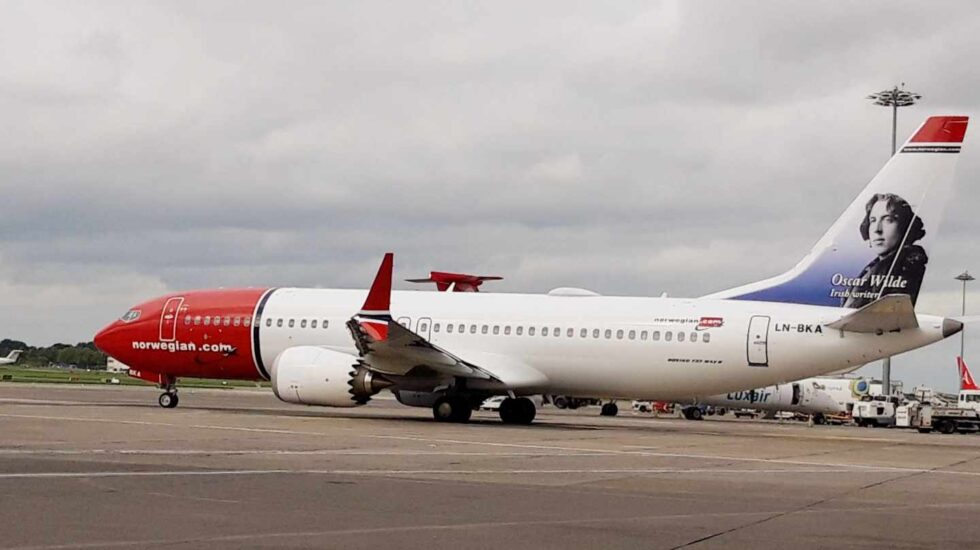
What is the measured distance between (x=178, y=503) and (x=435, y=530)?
3.02 m

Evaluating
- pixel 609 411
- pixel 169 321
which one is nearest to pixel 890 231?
pixel 169 321

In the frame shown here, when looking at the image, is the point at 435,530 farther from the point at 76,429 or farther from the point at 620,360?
the point at 620,360

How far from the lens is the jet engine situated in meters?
34.2

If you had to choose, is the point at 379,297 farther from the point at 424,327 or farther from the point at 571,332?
the point at 571,332

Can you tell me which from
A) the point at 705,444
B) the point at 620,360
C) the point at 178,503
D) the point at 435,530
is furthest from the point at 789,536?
the point at 620,360

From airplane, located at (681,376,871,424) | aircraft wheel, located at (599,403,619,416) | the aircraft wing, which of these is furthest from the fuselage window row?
aircraft wheel, located at (599,403,619,416)

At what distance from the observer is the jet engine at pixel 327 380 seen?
34219 millimetres

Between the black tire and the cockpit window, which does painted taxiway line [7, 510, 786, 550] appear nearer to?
the black tire

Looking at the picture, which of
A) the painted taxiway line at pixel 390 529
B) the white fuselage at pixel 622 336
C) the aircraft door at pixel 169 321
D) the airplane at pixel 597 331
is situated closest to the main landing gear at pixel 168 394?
the airplane at pixel 597 331

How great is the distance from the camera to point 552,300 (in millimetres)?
36188

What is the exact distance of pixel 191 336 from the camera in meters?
39.2

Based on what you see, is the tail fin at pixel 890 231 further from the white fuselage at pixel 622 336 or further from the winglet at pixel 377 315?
the winglet at pixel 377 315

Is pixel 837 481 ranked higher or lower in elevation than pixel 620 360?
lower

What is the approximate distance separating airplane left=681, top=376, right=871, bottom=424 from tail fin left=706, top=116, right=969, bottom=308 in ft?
55.5
